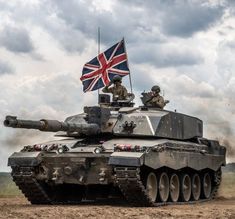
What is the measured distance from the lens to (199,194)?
25750 millimetres

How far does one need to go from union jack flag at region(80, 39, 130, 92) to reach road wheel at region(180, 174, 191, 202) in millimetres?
5564

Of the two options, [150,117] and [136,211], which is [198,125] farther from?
[136,211]

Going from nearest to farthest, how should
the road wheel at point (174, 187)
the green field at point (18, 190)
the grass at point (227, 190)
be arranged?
the road wheel at point (174, 187), the grass at point (227, 190), the green field at point (18, 190)

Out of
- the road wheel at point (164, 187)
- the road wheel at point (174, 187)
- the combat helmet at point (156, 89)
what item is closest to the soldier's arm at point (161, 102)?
the combat helmet at point (156, 89)

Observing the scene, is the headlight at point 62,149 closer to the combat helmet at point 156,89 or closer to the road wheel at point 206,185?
the combat helmet at point 156,89

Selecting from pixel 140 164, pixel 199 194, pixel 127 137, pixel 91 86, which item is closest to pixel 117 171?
pixel 140 164

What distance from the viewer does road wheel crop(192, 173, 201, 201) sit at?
992 inches

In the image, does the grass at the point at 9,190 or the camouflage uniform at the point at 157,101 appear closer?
the camouflage uniform at the point at 157,101

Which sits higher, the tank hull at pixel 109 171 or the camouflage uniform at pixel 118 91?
the camouflage uniform at pixel 118 91

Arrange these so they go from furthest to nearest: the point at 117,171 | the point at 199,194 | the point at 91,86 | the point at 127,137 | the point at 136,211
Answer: the point at 91,86 < the point at 199,194 < the point at 127,137 < the point at 117,171 < the point at 136,211

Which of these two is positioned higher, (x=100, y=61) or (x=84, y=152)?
(x=100, y=61)

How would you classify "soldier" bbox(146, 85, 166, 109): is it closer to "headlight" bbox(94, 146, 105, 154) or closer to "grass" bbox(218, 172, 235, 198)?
"headlight" bbox(94, 146, 105, 154)

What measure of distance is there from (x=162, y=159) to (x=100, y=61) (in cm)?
807

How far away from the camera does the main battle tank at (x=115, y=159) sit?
2069 cm
